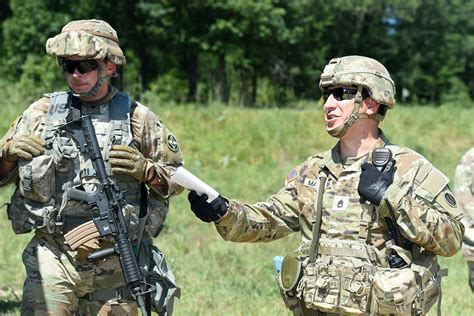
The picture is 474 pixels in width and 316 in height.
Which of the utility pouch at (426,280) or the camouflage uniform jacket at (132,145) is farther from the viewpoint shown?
the camouflage uniform jacket at (132,145)

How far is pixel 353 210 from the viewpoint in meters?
3.75

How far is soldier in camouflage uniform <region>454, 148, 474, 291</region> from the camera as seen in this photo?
5.17 m

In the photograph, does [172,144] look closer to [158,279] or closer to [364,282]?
[158,279]

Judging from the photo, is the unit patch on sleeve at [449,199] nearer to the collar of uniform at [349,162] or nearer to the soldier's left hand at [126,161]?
the collar of uniform at [349,162]

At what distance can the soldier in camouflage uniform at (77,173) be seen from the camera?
14.3ft

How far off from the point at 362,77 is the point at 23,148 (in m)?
1.74

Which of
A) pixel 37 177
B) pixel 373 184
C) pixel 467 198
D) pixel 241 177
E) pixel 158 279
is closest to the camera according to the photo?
pixel 373 184

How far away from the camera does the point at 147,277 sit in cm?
461

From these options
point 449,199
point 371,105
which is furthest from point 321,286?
point 371,105

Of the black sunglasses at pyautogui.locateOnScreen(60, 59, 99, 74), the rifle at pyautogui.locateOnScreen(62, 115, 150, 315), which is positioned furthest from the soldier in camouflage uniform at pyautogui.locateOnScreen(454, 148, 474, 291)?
the black sunglasses at pyautogui.locateOnScreen(60, 59, 99, 74)

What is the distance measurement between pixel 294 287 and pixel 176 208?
810cm

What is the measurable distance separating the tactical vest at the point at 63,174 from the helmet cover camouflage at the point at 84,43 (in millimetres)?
259

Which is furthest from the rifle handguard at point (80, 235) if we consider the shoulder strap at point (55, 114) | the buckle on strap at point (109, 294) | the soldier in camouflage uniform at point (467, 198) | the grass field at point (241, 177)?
the soldier in camouflage uniform at point (467, 198)

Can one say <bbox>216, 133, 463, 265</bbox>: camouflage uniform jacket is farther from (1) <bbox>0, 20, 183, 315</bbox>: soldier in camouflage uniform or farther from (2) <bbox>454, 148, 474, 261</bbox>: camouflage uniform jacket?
(2) <bbox>454, 148, 474, 261</bbox>: camouflage uniform jacket
